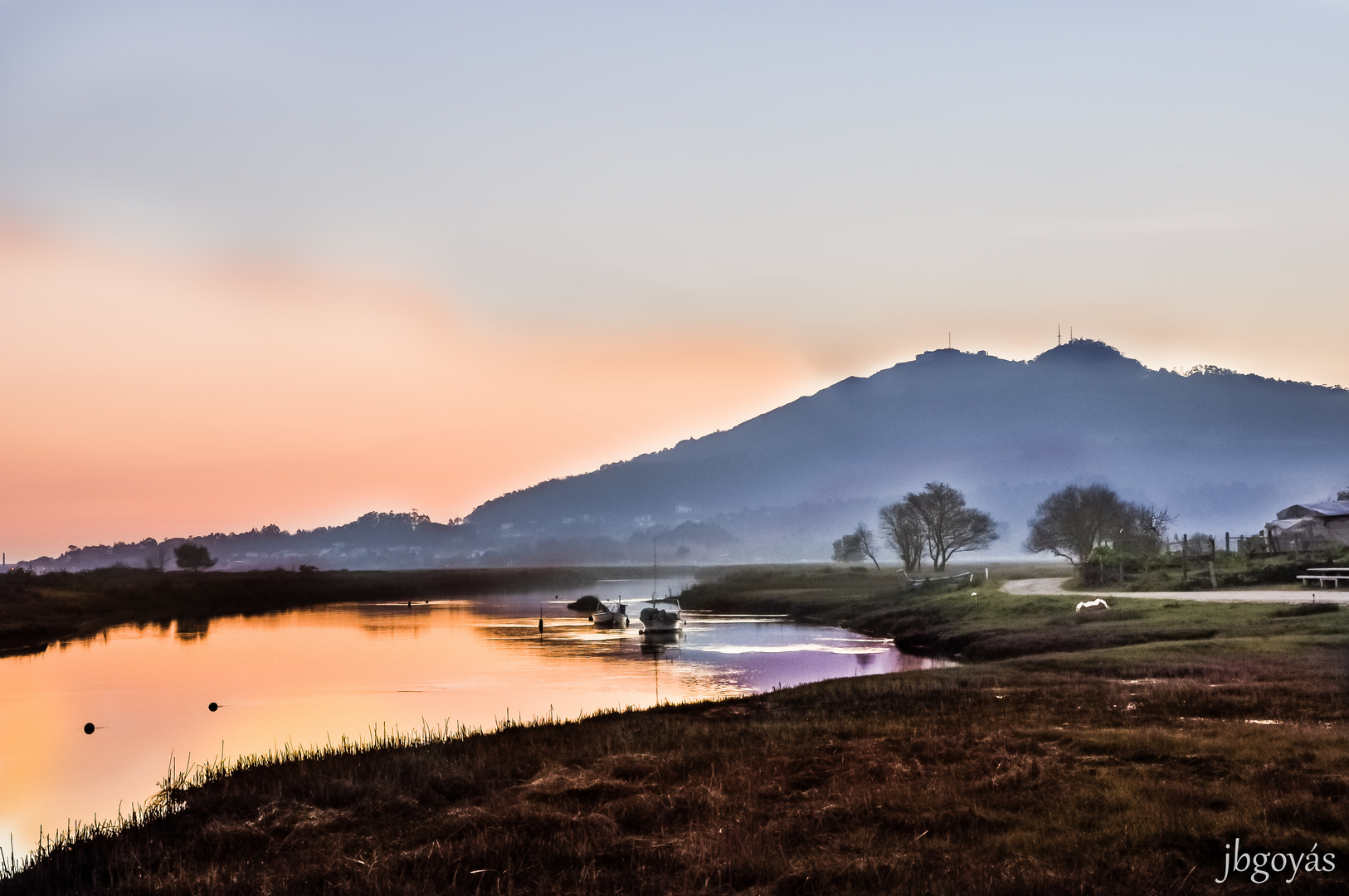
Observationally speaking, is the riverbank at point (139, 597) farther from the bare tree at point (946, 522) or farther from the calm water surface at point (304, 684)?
the bare tree at point (946, 522)

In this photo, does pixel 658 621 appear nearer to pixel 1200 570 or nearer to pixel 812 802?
pixel 1200 570

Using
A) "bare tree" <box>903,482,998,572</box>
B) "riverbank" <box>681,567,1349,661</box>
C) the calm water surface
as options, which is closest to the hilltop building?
"riverbank" <box>681,567,1349,661</box>

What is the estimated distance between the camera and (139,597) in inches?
4843

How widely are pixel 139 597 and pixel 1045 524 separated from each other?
110 meters

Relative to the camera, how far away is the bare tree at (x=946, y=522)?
146250 millimetres

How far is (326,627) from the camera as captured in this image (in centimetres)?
10069

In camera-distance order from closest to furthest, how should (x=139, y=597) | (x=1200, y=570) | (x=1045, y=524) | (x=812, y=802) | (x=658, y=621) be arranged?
(x=812, y=802) → (x=1200, y=570) → (x=658, y=621) → (x=139, y=597) → (x=1045, y=524)

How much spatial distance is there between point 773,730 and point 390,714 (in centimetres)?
2129

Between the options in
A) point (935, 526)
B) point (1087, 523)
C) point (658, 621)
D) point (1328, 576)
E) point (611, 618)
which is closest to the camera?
point (1328, 576)

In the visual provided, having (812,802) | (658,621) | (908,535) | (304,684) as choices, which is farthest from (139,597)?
(812,802)

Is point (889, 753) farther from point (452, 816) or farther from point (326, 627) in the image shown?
point (326, 627)

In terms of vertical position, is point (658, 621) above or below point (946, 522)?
below

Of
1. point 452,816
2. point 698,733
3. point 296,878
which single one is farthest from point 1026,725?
point 296,878

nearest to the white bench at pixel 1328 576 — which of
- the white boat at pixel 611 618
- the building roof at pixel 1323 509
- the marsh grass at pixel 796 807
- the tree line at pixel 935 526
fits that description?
the building roof at pixel 1323 509
